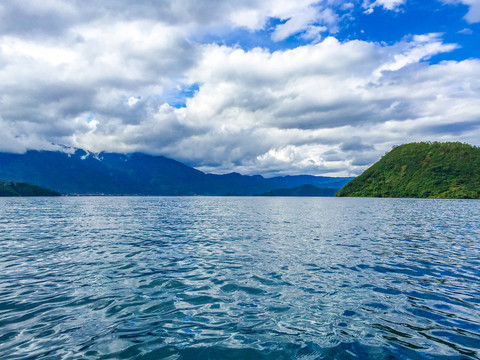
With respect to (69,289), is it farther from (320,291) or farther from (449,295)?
(449,295)

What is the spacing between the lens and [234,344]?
10.1 metres

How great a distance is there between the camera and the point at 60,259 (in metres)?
24.0

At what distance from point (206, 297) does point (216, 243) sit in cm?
1761

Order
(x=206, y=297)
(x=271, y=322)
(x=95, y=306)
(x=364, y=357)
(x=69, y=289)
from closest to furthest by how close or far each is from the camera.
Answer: (x=364, y=357) → (x=271, y=322) → (x=95, y=306) → (x=206, y=297) → (x=69, y=289)

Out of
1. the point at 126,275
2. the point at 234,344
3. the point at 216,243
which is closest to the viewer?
the point at 234,344

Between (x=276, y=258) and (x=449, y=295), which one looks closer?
(x=449, y=295)

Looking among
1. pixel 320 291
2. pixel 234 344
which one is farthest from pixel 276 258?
pixel 234 344

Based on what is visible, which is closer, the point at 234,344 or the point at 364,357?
the point at 364,357

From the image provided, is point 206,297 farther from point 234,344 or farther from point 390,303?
point 390,303

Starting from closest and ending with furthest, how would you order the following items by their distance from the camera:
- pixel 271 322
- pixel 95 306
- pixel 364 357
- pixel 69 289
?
pixel 364 357 < pixel 271 322 < pixel 95 306 < pixel 69 289

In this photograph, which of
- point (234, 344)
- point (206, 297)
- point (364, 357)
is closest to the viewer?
point (364, 357)

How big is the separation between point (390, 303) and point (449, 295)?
14.0ft

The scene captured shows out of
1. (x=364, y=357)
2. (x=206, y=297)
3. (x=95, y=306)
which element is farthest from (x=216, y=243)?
(x=364, y=357)

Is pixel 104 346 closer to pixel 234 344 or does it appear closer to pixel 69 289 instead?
pixel 234 344
